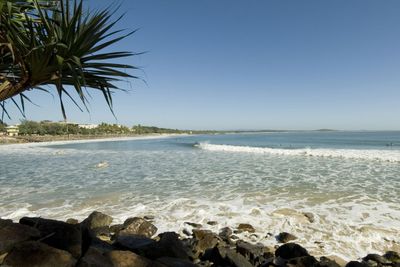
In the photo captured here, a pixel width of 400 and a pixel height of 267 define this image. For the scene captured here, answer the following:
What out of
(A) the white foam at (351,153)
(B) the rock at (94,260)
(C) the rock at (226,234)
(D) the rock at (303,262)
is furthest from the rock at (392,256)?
(A) the white foam at (351,153)

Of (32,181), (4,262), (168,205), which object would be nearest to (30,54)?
(4,262)

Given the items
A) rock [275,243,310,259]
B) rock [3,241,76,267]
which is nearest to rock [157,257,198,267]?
rock [3,241,76,267]

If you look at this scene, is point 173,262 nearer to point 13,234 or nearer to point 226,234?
point 13,234

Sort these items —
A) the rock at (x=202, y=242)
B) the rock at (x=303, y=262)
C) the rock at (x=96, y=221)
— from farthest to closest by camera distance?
the rock at (x=96, y=221) < the rock at (x=202, y=242) < the rock at (x=303, y=262)

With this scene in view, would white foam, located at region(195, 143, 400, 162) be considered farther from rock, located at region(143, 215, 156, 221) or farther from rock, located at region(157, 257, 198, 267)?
rock, located at region(157, 257, 198, 267)

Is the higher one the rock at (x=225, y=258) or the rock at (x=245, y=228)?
the rock at (x=225, y=258)

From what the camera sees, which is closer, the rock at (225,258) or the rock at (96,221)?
the rock at (225,258)

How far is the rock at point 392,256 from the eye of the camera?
544cm

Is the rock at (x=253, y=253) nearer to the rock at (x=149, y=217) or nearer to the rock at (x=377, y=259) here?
the rock at (x=377, y=259)

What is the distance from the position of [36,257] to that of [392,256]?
5.76m

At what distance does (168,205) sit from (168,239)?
4.67 metres

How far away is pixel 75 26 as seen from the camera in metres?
3.07

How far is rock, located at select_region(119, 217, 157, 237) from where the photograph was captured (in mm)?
6677

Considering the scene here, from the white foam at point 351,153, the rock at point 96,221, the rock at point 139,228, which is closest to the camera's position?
the rock at point 139,228
